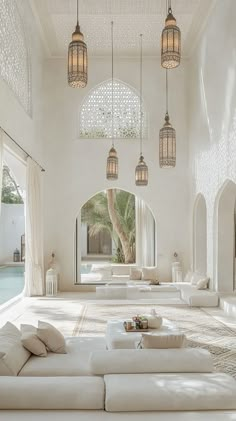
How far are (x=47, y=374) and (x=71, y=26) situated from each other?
1061 cm

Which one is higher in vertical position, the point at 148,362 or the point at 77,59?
the point at 77,59

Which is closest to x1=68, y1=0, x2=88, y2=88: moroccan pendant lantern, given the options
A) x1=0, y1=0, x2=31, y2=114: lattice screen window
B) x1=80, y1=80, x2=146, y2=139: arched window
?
x1=0, y1=0, x2=31, y2=114: lattice screen window

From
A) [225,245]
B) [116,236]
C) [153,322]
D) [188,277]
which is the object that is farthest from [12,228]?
[153,322]

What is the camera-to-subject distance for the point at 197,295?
36.9ft

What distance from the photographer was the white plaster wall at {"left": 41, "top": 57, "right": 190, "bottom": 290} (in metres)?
14.7

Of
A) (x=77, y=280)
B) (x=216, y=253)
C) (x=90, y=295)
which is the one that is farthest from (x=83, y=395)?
(x=77, y=280)

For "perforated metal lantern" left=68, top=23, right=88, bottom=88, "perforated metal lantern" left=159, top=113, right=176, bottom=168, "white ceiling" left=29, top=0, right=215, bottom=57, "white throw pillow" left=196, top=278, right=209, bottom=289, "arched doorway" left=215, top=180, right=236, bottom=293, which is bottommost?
"white throw pillow" left=196, top=278, right=209, bottom=289

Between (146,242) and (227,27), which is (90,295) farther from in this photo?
(227,27)

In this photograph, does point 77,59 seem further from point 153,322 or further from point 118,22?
point 118,22

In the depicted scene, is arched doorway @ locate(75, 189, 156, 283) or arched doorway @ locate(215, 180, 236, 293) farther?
arched doorway @ locate(75, 189, 156, 283)

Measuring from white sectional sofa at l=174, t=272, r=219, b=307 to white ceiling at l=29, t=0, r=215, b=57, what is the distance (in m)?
6.51

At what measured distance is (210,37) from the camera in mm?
12289

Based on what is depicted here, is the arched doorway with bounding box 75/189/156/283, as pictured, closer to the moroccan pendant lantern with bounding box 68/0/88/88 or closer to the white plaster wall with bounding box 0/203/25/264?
the white plaster wall with bounding box 0/203/25/264

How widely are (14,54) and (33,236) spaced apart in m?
4.57
